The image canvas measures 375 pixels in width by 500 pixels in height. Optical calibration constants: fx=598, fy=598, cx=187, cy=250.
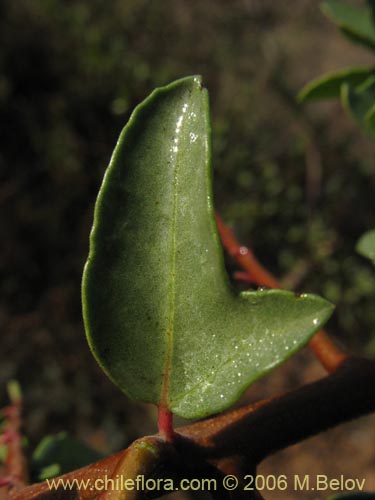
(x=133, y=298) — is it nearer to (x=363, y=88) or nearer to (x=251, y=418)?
(x=251, y=418)

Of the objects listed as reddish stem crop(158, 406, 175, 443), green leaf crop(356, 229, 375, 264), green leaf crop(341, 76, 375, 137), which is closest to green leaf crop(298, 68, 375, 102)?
green leaf crop(341, 76, 375, 137)

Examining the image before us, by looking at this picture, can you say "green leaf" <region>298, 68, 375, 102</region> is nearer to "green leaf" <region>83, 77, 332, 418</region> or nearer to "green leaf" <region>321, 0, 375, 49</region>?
"green leaf" <region>321, 0, 375, 49</region>

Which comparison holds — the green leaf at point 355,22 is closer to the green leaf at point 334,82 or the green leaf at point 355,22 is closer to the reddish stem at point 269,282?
the green leaf at point 334,82

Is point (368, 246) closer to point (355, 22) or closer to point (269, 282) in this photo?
point (269, 282)

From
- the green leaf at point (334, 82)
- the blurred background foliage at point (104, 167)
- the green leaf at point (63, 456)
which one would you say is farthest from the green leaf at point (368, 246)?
the blurred background foliage at point (104, 167)

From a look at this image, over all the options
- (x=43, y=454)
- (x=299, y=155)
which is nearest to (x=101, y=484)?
(x=43, y=454)

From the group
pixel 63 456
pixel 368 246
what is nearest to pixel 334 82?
pixel 368 246
